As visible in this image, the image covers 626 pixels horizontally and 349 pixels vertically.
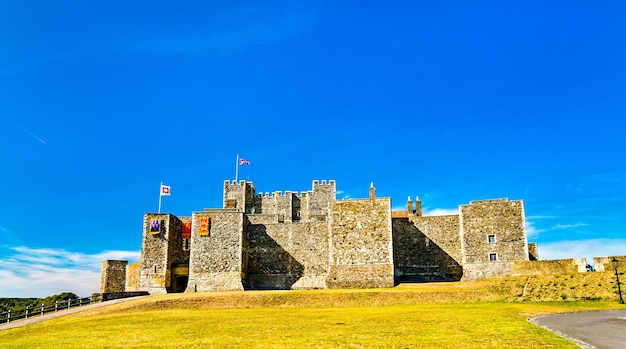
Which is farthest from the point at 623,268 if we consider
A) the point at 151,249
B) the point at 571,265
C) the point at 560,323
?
the point at 151,249

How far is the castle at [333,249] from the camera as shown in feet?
157

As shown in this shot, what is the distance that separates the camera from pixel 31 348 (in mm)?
19844

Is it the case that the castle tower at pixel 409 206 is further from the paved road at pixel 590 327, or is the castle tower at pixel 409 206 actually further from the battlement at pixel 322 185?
the paved road at pixel 590 327

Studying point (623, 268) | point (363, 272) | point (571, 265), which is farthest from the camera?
point (363, 272)

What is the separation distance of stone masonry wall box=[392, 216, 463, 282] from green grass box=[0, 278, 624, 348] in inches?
275

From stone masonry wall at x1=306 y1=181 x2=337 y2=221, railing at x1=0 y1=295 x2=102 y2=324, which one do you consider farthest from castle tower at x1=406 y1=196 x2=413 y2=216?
railing at x1=0 y1=295 x2=102 y2=324

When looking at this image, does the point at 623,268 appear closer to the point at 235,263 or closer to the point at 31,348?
the point at 235,263

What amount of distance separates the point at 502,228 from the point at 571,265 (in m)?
8.00

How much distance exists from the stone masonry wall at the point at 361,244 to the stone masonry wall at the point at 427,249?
13.3 feet

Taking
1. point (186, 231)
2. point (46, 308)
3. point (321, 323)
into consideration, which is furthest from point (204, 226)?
point (321, 323)

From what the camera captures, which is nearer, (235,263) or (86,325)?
(86,325)

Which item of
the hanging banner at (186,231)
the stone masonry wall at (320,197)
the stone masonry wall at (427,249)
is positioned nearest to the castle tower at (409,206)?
the stone masonry wall at (427,249)

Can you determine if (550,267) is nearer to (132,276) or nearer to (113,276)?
(132,276)

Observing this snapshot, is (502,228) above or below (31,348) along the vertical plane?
above
